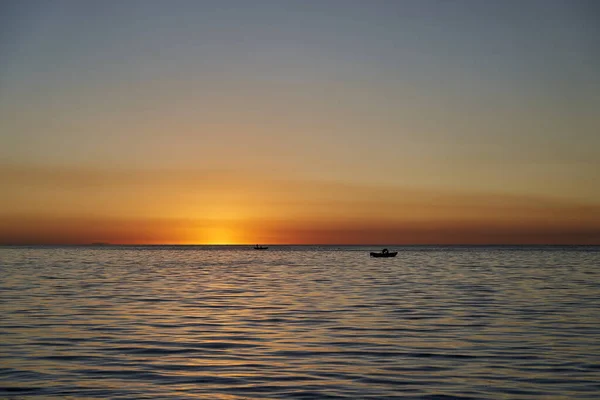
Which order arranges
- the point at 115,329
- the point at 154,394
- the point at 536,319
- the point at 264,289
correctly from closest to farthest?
1. the point at 154,394
2. the point at 115,329
3. the point at 536,319
4. the point at 264,289

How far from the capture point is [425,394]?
17.9 m

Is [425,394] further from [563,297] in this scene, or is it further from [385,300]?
[563,297]

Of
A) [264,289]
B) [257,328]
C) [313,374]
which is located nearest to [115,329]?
[257,328]

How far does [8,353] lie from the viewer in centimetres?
2395

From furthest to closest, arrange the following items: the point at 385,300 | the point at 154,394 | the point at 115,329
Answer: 1. the point at 385,300
2. the point at 115,329
3. the point at 154,394

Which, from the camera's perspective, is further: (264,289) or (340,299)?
(264,289)

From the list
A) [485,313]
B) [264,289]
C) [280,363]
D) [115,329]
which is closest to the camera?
[280,363]

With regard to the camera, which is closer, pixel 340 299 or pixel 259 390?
pixel 259 390

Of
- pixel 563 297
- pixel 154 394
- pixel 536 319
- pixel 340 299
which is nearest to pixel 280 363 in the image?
pixel 154 394

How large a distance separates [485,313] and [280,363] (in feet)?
60.3

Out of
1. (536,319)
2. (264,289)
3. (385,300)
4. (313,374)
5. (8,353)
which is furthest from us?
(264,289)

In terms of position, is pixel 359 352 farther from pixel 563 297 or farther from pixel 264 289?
pixel 264 289

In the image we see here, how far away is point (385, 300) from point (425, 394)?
1082 inches

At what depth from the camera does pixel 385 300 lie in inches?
1780
